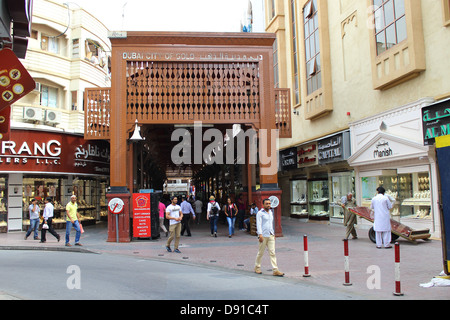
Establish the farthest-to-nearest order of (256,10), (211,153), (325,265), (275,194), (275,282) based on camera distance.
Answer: (256,10) < (211,153) < (275,194) < (325,265) < (275,282)

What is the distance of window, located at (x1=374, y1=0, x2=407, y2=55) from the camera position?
14867mm

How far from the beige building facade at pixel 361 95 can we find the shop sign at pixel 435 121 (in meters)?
0.34

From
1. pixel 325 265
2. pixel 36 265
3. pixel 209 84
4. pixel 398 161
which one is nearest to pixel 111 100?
pixel 209 84

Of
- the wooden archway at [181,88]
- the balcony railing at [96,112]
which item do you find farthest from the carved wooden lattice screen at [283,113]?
the balcony railing at [96,112]

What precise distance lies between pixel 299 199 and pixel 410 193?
10299 mm

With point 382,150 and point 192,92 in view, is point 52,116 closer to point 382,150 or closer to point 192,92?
point 192,92

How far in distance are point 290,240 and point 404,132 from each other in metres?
5.79

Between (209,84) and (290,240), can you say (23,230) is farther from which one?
(290,240)

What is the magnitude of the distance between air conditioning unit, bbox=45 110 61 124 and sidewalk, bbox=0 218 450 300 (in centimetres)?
707

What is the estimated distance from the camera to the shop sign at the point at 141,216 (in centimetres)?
1518

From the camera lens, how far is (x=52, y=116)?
22.2m

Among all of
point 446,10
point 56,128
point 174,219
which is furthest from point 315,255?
point 56,128

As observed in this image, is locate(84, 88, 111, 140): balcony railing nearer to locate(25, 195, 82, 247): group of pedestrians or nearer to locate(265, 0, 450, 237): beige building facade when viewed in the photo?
locate(25, 195, 82, 247): group of pedestrians

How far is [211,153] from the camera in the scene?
27.1m
